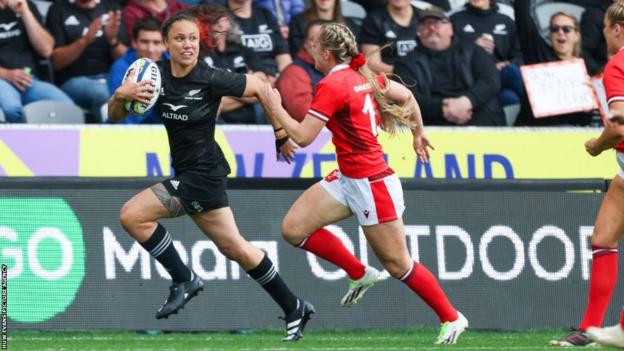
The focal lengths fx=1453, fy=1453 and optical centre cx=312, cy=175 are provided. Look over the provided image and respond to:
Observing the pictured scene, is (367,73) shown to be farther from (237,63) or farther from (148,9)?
(148,9)

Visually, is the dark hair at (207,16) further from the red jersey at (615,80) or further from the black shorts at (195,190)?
the red jersey at (615,80)

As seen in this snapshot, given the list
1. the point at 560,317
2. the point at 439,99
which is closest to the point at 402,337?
the point at 560,317

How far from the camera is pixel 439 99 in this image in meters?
13.4

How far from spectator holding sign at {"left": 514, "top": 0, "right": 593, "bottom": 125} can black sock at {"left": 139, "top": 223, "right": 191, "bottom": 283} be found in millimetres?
5320

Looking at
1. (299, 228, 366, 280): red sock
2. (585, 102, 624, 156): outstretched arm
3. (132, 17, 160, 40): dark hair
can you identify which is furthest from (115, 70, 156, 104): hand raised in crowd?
(132, 17, 160, 40): dark hair

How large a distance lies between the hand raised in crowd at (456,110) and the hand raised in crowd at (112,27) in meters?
3.09

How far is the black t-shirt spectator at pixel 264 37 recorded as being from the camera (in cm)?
1359

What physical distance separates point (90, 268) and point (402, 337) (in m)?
2.35

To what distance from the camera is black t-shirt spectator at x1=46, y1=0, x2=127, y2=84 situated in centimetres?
1337

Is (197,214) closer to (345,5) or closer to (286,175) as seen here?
(286,175)

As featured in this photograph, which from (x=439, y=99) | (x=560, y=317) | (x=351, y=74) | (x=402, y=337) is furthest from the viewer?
(x=439, y=99)

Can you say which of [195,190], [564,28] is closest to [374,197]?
[195,190]

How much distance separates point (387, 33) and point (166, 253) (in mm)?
5124

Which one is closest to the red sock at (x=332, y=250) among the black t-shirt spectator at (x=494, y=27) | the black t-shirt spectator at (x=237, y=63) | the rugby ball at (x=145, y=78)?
the rugby ball at (x=145, y=78)
